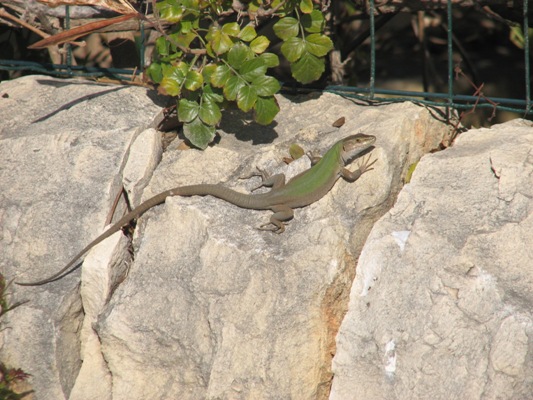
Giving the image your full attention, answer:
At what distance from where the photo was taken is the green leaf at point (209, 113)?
15.4 ft

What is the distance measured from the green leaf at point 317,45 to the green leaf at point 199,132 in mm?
879

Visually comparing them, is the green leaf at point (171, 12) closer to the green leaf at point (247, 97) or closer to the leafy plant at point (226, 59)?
the leafy plant at point (226, 59)

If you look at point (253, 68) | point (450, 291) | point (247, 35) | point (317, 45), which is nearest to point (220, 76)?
point (253, 68)

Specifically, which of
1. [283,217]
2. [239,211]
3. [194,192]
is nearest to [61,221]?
[194,192]

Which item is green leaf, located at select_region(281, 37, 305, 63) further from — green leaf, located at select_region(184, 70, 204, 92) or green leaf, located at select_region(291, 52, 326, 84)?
green leaf, located at select_region(184, 70, 204, 92)

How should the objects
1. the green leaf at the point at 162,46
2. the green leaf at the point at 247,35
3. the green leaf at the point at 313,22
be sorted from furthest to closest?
the green leaf at the point at 162,46
the green leaf at the point at 313,22
the green leaf at the point at 247,35

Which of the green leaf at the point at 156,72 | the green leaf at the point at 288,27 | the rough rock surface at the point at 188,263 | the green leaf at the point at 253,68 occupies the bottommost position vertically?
the rough rock surface at the point at 188,263

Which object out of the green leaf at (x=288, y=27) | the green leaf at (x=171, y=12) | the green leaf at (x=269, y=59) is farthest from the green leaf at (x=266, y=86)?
the green leaf at (x=171, y=12)

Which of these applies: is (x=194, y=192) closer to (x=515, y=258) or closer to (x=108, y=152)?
(x=108, y=152)

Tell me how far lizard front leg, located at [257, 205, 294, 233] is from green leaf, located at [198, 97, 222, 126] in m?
0.73

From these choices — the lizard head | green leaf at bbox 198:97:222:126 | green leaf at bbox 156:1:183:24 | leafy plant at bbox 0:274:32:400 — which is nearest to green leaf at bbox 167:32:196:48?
green leaf at bbox 156:1:183:24

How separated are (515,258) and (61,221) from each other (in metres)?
2.92

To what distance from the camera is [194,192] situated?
4574 mm

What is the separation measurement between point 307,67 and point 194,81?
0.80 meters
